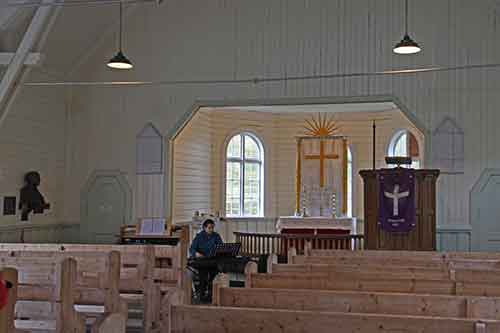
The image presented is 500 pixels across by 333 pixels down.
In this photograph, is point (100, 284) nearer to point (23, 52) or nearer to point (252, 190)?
point (23, 52)

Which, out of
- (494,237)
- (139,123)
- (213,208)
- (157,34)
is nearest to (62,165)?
(139,123)

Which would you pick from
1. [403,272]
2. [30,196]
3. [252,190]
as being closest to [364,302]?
[403,272]

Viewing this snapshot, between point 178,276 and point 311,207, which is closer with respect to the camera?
point 178,276

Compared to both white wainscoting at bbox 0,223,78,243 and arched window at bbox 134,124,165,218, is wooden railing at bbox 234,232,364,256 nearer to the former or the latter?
arched window at bbox 134,124,165,218

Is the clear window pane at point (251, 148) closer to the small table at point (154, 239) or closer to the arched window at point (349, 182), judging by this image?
the arched window at point (349, 182)

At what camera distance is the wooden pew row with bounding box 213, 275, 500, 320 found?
10.8 ft

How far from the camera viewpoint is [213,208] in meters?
14.2

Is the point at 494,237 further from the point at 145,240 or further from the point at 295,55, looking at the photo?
the point at 145,240

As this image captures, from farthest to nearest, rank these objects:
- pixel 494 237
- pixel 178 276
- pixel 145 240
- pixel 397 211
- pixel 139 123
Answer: pixel 139 123, pixel 145 240, pixel 494 237, pixel 397 211, pixel 178 276

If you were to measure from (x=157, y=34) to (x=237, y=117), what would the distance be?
3.91 metres

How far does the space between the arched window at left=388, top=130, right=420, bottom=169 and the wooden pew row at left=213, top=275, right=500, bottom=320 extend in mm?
10701

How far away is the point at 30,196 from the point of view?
9.94m

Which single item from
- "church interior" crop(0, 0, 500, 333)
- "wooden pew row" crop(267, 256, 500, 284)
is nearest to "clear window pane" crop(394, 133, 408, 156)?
"church interior" crop(0, 0, 500, 333)

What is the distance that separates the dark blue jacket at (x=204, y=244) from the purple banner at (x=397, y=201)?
93.6 inches
